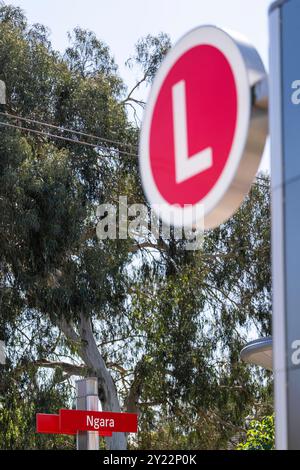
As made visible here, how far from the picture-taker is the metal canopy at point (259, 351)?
10281 mm

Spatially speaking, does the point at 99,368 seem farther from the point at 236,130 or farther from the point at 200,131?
the point at 236,130

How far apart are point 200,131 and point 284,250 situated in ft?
1.92

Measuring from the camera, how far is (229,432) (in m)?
23.7

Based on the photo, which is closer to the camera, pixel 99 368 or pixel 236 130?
pixel 236 130

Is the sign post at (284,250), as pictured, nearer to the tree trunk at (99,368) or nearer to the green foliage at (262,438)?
the green foliage at (262,438)

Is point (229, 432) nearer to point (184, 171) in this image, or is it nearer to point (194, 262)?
point (194, 262)

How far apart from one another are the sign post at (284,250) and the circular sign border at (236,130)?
232mm

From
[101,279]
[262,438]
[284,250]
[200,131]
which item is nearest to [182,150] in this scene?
[200,131]

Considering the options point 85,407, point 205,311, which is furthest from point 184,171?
point 205,311

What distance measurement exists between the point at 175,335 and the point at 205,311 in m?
1.19

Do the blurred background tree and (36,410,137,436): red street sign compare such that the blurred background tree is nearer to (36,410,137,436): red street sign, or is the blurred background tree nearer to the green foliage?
the green foliage

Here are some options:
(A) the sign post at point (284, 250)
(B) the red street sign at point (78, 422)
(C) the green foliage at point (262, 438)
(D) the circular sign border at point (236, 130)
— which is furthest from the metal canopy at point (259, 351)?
(D) the circular sign border at point (236, 130)

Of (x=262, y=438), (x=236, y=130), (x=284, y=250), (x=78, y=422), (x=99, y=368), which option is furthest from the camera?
(x=99, y=368)

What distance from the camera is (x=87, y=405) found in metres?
10.3
